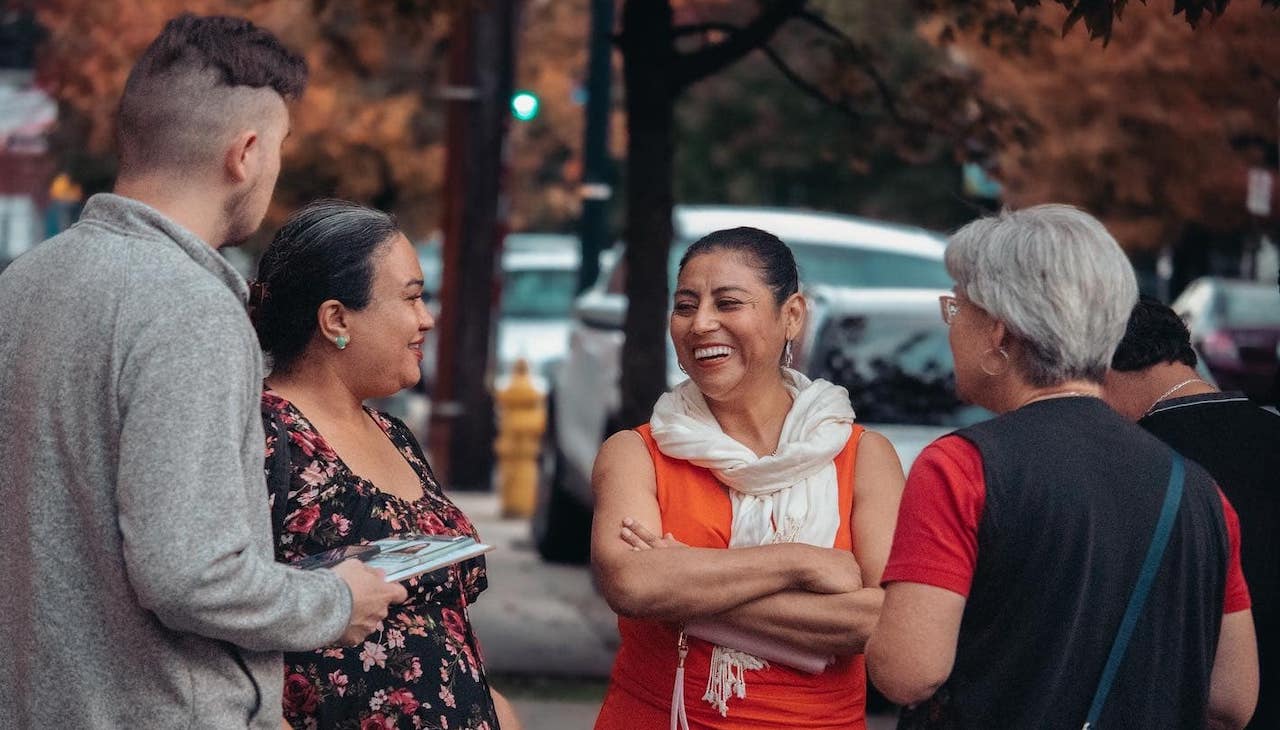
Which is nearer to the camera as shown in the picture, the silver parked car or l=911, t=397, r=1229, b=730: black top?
l=911, t=397, r=1229, b=730: black top

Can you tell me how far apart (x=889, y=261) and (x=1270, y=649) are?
6845 millimetres

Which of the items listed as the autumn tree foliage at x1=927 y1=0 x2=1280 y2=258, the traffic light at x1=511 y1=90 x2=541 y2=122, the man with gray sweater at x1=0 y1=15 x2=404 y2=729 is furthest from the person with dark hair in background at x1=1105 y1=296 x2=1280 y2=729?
the autumn tree foliage at x1=927 y1=0 x2=1280 y2=258

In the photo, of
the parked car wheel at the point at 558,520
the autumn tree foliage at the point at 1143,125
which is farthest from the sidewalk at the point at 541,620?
the autumn tree foliage at the point at 1143,125

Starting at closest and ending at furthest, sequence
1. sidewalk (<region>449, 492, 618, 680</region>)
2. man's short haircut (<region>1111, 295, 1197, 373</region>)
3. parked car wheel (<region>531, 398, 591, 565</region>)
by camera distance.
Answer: man's short haircut (<region>1111, 295, 1197, 373</region>), sidewalk (<region>449, 492, 618, 680</region>), parked car wheel (<region>531, 398, 591, 565</region>)

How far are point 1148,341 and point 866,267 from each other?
6.69 meters

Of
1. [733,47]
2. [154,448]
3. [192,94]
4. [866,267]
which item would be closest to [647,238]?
[733,47]

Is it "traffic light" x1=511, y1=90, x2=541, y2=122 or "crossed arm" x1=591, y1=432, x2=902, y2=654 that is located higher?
"traffic light" x1=511, y1=90, x2=541, y2=122

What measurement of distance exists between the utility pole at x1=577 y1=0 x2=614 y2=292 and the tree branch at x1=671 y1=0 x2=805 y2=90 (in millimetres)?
6879

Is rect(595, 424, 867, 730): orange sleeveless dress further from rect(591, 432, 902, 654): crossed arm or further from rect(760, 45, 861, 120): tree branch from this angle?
rect(760, 45, 861, 120): tree branch

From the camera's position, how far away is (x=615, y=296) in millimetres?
11258

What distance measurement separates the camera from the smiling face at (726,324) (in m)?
3.81

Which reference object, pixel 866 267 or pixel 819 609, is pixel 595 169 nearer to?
pixel 866 267

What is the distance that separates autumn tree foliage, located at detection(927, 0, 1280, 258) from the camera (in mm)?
16578

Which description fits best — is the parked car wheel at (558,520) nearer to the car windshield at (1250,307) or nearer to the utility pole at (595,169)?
the utility pole at (595,169)
